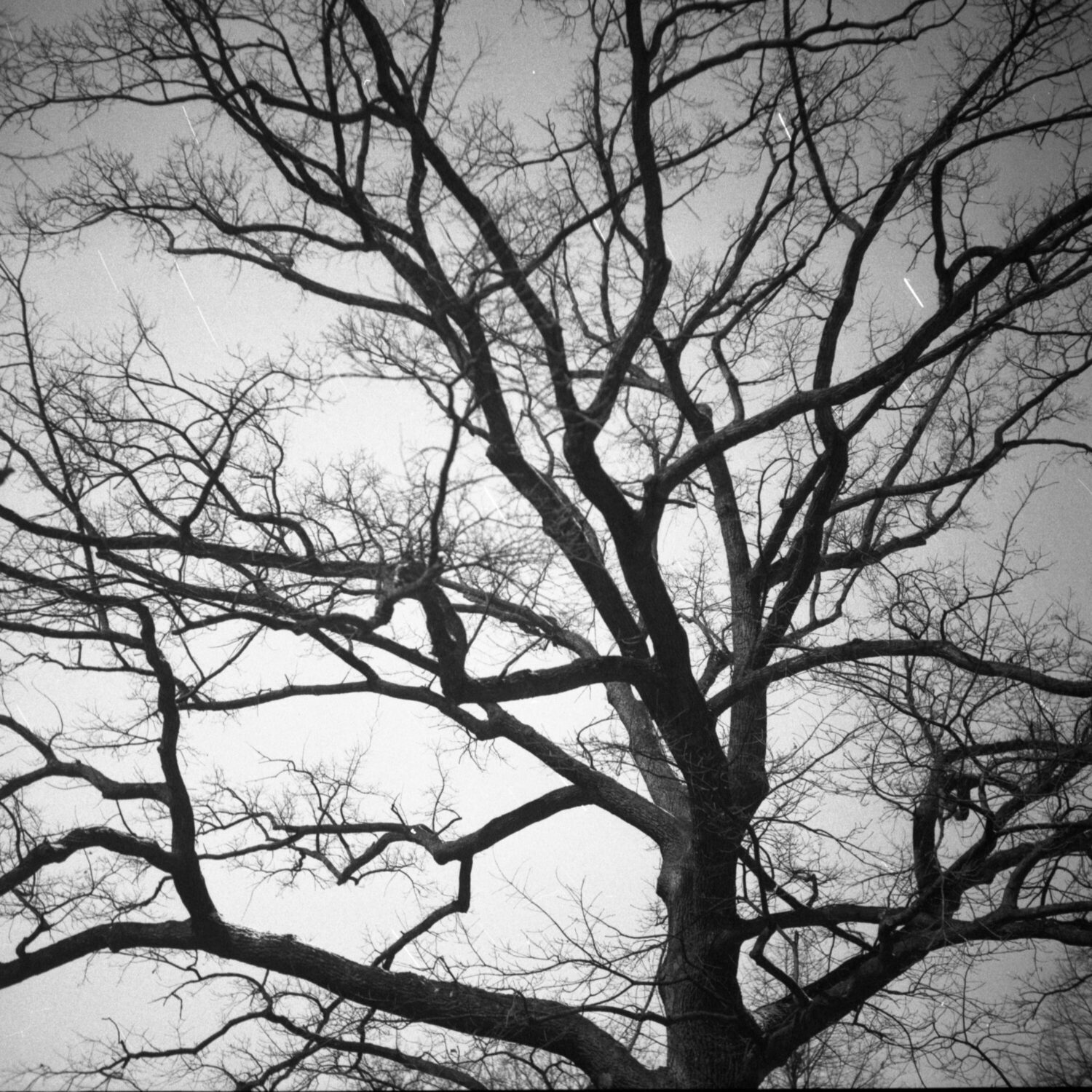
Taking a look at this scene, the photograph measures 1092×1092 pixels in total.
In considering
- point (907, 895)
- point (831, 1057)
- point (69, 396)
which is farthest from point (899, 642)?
point (69, 396)

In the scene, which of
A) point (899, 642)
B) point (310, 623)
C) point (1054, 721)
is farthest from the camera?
point (899, 642)

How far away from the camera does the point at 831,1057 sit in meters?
5.64

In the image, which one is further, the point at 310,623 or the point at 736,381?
the point at 736,381

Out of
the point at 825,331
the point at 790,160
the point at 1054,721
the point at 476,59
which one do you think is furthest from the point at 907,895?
the point at 476,59

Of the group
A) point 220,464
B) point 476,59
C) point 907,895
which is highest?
point 476,59

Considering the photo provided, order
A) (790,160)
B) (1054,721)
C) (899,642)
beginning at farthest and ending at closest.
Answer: (790,160), (899,642), (1054,721)

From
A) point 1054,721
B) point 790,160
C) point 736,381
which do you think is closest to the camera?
point 1054,721

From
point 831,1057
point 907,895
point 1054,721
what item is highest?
point 1054,721

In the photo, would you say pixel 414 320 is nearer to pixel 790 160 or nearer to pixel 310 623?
pixel 310 623

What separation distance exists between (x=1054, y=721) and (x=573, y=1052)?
369 cm

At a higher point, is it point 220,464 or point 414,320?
point 414,320

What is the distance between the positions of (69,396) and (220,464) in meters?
1.21

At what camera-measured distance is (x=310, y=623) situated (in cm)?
417

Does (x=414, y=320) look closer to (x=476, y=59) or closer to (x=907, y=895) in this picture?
(x=476, y=59)
